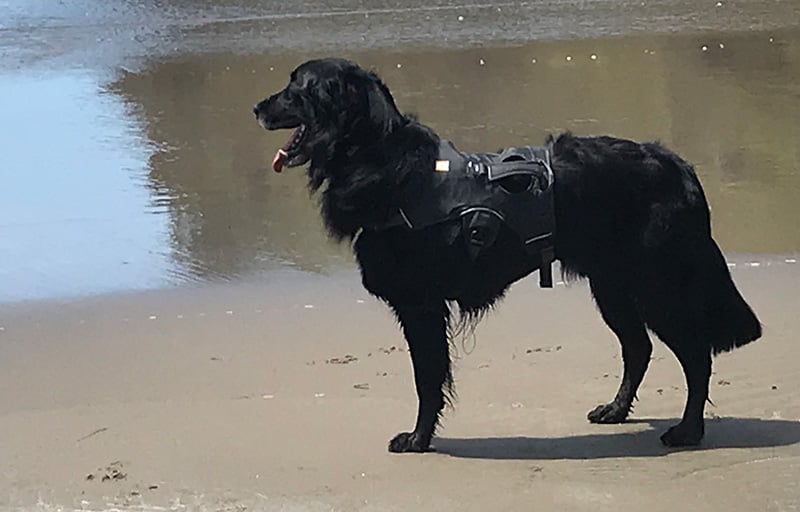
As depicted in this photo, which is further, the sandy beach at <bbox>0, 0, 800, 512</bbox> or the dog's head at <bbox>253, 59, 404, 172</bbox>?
the dog's head at <bbox>253, 59, 404, 172</bbox>

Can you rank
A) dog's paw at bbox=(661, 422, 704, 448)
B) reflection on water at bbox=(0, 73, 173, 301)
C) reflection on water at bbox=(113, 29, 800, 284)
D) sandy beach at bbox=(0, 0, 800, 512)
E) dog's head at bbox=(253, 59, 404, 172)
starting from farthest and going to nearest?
1. reflection on water at bbox=(113, 29, 800, 284)
2. reflection on water at bbox=(0, 73, 173, 301)
3. dog's paw at bbox=(661, 422, 704, 448)
4. dog's head at bbox=(253, 59, 404, 172)
5. sandy beach at bbox=(0, 0, 800, 512)

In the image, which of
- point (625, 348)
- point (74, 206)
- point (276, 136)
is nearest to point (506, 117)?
point (276, 136)

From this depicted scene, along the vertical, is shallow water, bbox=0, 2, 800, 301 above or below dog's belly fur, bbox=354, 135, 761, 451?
below

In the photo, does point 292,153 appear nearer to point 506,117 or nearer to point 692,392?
point 692,392

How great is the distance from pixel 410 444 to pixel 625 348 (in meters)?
1.01

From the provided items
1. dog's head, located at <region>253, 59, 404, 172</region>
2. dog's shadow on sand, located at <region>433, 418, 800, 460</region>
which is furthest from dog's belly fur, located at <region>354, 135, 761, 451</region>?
dog's head, located at <region>253, 59, 404, 172</region>

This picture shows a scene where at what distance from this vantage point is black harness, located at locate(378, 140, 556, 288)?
15.2ft

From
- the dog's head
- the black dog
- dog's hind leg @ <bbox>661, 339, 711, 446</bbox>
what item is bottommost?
dog's hind leg @ <bbox>661, 339, 711, 446</bbox>

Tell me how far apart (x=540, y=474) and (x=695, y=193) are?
48.3 inches

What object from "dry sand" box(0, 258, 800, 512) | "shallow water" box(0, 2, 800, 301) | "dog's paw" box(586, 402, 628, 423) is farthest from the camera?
"shallow water" box(0, 2, 800, 301)

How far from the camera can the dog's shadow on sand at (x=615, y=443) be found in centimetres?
465

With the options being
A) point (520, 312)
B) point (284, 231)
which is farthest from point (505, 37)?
point (520, 312)

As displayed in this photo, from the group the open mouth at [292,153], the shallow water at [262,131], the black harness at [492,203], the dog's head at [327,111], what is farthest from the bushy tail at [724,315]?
the shallow water at [262,131]

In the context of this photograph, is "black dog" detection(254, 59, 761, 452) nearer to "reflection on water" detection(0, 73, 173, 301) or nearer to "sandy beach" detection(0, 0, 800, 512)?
"sandy beach" detection(0, 0, 800, 512)
